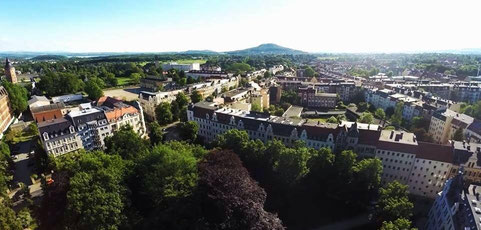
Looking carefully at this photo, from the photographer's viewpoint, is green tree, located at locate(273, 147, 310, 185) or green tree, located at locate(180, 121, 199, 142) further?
green tree, located at locate(180, 121, 199, 142)

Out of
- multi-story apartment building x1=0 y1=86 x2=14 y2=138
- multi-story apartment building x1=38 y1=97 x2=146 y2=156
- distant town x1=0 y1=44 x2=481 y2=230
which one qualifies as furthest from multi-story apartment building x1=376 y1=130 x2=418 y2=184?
multi-story apartment building x1=0 y1=86 x2=14 y2=138

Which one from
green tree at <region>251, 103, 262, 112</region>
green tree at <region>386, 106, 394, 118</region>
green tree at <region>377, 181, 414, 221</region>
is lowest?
green tree at <region>386, 106, 394, 118</region>

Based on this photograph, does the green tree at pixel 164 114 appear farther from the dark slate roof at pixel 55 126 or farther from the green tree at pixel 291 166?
the green tree at pixel 291 166

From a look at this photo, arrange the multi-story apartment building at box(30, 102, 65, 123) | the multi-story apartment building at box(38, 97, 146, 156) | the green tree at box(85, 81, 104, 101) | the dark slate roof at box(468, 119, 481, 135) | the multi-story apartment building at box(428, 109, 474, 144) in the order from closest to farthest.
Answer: the multi-story apartment building at box(38, 97, 146, 156) < the dark slate roof at box(468, 119, 481, 135) < the multi-story apartment building at box(428, 109, 474, 144) < the multi-story apartment building at box(30, 102, 65, 123) < the green tree at box(85, 81, 104, 101)

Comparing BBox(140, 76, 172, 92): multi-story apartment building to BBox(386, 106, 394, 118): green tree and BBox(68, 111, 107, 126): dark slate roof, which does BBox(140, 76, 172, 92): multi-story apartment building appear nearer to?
BBox(68, 111, 107, 126): dark slate roof

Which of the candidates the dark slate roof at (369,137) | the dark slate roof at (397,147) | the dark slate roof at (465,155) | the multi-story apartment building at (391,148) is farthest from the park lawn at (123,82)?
the dark slate roof at (465,155)

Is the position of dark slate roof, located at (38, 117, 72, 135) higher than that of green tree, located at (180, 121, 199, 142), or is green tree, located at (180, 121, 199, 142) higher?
dark slate roof, located at (38, 117, 72, 135)

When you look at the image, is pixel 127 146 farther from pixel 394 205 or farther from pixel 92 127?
pixel 394 205

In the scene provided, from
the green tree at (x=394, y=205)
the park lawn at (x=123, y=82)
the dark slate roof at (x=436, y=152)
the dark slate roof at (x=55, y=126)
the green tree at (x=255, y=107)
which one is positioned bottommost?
the park lawn at (x=123, y=82)

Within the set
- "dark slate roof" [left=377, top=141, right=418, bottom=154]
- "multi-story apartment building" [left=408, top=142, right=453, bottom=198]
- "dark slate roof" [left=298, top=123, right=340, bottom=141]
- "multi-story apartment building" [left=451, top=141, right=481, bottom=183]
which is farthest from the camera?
"dark slate roof" [left=298, top=123, right=340, bottom=141]
